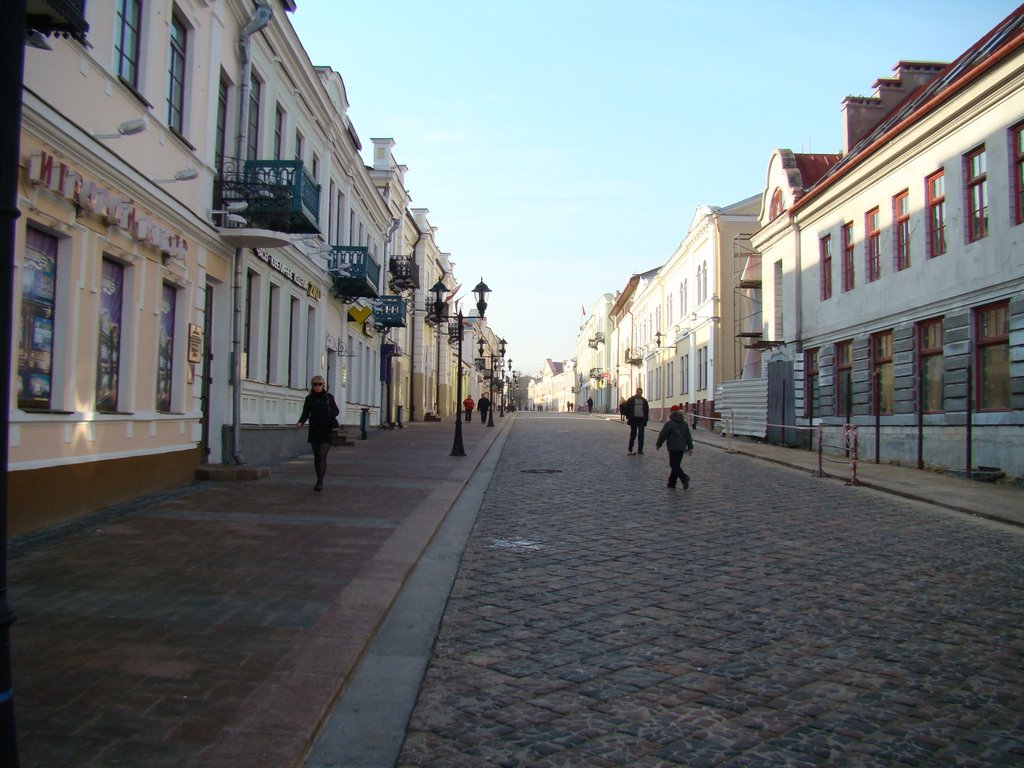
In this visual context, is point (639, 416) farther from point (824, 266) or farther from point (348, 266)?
point (348, 266)

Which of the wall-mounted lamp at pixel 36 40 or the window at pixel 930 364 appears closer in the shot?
the wall-mounted lamp at pixel 36 40

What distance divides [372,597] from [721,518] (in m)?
5.86

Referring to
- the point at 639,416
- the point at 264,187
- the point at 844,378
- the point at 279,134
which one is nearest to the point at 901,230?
the point at 844,378

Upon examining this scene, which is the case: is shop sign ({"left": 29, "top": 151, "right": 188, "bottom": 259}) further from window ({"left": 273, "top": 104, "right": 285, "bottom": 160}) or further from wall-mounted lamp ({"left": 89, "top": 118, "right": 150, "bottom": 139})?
window ({"left": 273, "top": 104, "right": 285, "bottom": 160})

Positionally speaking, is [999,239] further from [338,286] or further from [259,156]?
[338,286]

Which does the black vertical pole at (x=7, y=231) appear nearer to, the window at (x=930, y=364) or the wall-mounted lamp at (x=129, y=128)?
the wall-mounted lamp at (x=129, y=128)

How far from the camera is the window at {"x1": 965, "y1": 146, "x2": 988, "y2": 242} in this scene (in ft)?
51.7

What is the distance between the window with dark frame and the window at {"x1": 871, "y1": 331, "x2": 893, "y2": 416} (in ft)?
7.01

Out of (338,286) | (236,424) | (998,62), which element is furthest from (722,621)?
(338,286)

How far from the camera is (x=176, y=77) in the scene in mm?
11727

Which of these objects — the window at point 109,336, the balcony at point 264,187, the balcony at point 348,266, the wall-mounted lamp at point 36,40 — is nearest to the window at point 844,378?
the balcony at point 348,266

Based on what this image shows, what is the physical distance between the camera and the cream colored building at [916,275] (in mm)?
15016

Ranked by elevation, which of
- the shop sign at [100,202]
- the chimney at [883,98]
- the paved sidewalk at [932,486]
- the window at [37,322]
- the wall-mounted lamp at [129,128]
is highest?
the chimney at [883,98]

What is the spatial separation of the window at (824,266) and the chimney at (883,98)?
318cm
